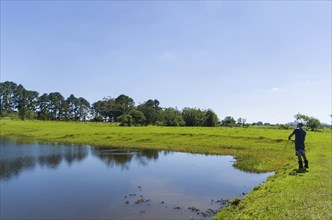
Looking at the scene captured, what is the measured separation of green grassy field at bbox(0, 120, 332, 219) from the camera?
14.9 m

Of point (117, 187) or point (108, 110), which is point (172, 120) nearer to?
point (108, 110)

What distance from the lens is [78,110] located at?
196375 millimetres

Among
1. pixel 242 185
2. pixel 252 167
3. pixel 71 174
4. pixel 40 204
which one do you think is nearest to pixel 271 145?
pixel 252 167

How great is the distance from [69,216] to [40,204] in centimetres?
364

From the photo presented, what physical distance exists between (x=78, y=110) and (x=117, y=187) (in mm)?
178331

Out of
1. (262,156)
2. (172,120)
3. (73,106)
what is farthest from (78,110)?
(262,156)

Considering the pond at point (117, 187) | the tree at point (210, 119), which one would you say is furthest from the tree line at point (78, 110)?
the pond at point (117, 187)

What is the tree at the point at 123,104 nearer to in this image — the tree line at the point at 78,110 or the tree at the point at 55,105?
the tree line at the point at 78,110

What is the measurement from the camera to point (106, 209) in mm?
19484

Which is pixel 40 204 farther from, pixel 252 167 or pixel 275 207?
pixel 252 167

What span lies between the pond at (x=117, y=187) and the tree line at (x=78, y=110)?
260 feet

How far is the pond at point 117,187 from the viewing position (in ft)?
62.5

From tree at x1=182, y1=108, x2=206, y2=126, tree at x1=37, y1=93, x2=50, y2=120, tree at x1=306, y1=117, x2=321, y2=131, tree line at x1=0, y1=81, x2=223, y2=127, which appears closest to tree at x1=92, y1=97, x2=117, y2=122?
tree line at x1=0, y1=81, x2=223, y2=127

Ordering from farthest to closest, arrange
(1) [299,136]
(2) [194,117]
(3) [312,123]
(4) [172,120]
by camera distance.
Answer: (2) [194,117] < (4) [172,120] < (3) [312,123] < (1) [299,136]
